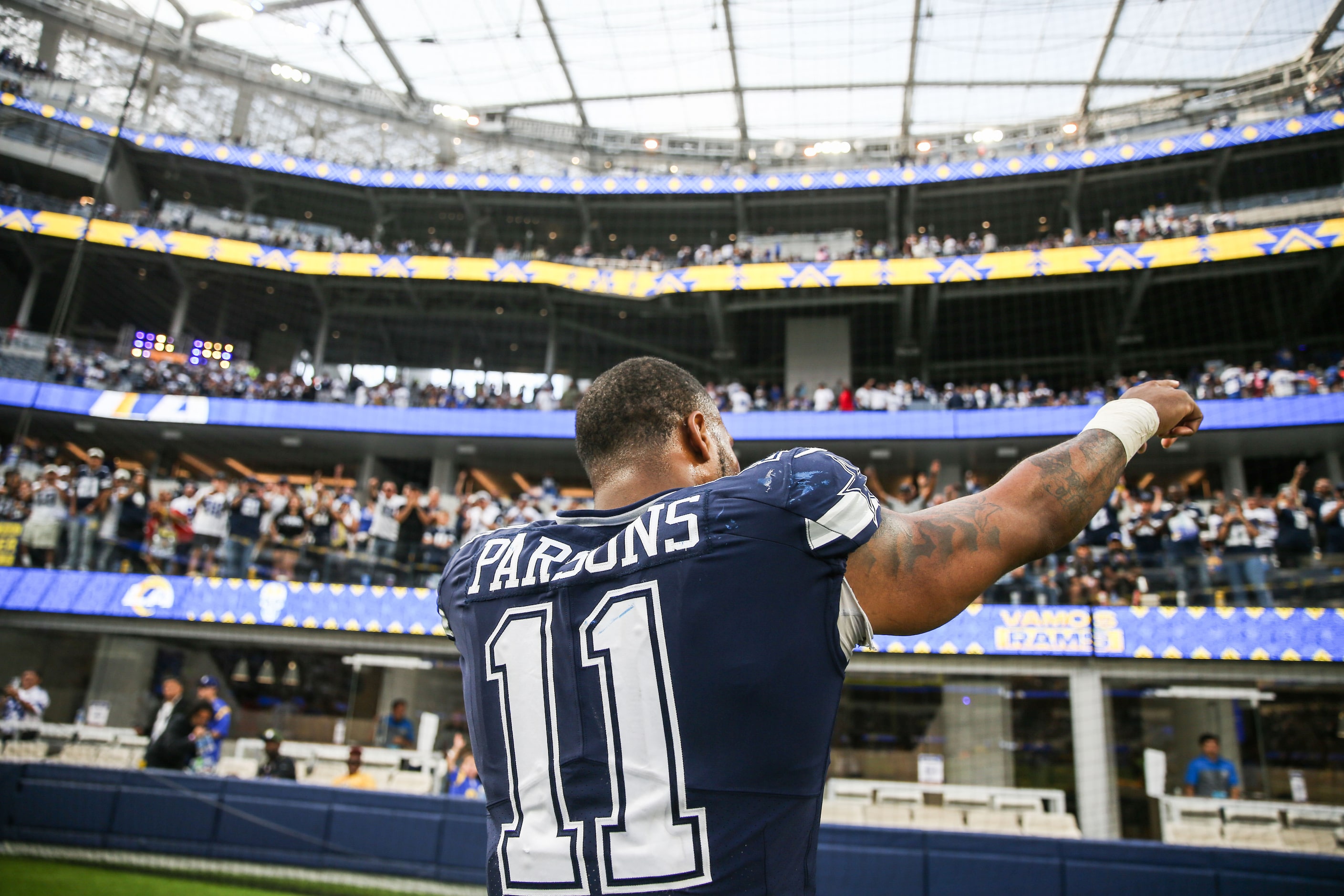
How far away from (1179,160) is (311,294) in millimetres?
24608

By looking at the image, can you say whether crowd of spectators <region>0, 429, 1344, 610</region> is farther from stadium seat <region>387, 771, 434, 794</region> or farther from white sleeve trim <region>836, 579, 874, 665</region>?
white sleeve trim <region>836, 579, 874, 665</region>

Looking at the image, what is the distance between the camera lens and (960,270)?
863 inches

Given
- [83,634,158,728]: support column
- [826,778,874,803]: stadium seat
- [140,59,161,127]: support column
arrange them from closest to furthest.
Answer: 1. [826,778,874,803]: stadium seat
2. [83,634,158,728]: support column
3. [140,59,161,127]: support column

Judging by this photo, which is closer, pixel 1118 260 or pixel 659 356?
pixel 659 356

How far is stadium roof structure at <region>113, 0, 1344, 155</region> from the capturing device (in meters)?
24.1

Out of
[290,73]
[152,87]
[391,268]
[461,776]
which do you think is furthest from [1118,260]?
[152,87]

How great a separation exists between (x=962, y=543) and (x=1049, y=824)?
12.4 metres

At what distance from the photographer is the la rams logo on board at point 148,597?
15.5m

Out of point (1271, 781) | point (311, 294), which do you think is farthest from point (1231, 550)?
point (311, 294)

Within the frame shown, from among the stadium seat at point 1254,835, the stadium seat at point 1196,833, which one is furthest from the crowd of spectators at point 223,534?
the stadium seat at point 1254,835

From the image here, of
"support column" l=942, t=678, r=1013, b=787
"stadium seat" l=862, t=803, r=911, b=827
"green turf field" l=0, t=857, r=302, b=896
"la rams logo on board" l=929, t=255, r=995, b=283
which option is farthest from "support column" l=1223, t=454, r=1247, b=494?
"green turf field" l=0, t=857, r=302, b=896

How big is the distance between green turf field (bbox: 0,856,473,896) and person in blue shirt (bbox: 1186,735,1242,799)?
980cm

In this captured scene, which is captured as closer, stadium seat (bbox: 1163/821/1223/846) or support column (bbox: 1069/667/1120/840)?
stadium seat (bbox: 1163/821/1223/846)

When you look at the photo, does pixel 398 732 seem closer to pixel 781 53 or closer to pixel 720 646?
pixel 720 646
